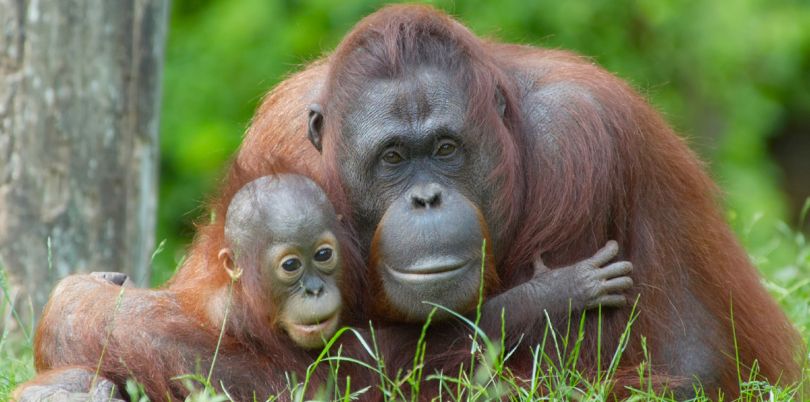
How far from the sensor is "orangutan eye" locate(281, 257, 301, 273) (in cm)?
422

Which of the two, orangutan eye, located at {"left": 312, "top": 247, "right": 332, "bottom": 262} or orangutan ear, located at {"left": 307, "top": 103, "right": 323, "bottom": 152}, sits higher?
orangutan ear, located at {"left": 307, "top": 103, "right": 323, "bottom": 152}

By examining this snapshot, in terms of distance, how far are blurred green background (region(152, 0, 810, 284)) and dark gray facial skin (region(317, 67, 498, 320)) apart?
4.77 meters

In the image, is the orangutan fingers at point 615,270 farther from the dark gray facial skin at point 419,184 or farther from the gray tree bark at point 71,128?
the gray tree bark at point 71,128

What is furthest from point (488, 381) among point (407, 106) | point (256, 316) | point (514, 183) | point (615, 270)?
point (407, 106)

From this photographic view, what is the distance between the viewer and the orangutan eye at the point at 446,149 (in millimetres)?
4371

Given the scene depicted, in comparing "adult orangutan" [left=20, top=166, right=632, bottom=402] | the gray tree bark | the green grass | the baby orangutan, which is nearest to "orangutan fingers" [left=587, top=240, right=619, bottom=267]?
"adult orangutan" [left=20, top=166, right=632, bottom=402]

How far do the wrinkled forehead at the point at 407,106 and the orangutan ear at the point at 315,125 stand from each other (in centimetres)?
19

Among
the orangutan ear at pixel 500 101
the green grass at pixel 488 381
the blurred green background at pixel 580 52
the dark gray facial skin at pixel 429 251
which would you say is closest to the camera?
the green grass at pixel 488 381

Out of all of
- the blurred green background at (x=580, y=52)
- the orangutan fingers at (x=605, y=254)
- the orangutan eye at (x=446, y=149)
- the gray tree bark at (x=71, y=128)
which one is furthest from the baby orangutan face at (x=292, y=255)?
the blurred green background at (x=580, y=52)

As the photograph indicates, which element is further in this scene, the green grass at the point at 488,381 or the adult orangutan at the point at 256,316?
the adult orangutan at the point at 256,316

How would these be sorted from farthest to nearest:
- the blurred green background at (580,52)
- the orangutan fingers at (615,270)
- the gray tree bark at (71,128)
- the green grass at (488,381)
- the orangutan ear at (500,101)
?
the blurred green background at (580,52), the gray tree bark at (71,128), the orangutan ear at (500,101), the orangutan fingers at (615,270), the green grass at (488,381)

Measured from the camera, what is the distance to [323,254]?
428 centimetres

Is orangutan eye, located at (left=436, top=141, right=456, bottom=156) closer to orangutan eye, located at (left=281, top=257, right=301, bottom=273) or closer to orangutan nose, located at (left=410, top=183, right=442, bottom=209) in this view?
orangutan nose, located at (left=410, top=183, right=442, bottom=209)

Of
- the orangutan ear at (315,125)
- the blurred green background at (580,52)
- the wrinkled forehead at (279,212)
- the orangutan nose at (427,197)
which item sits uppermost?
the orangutan ear at (315,125)
